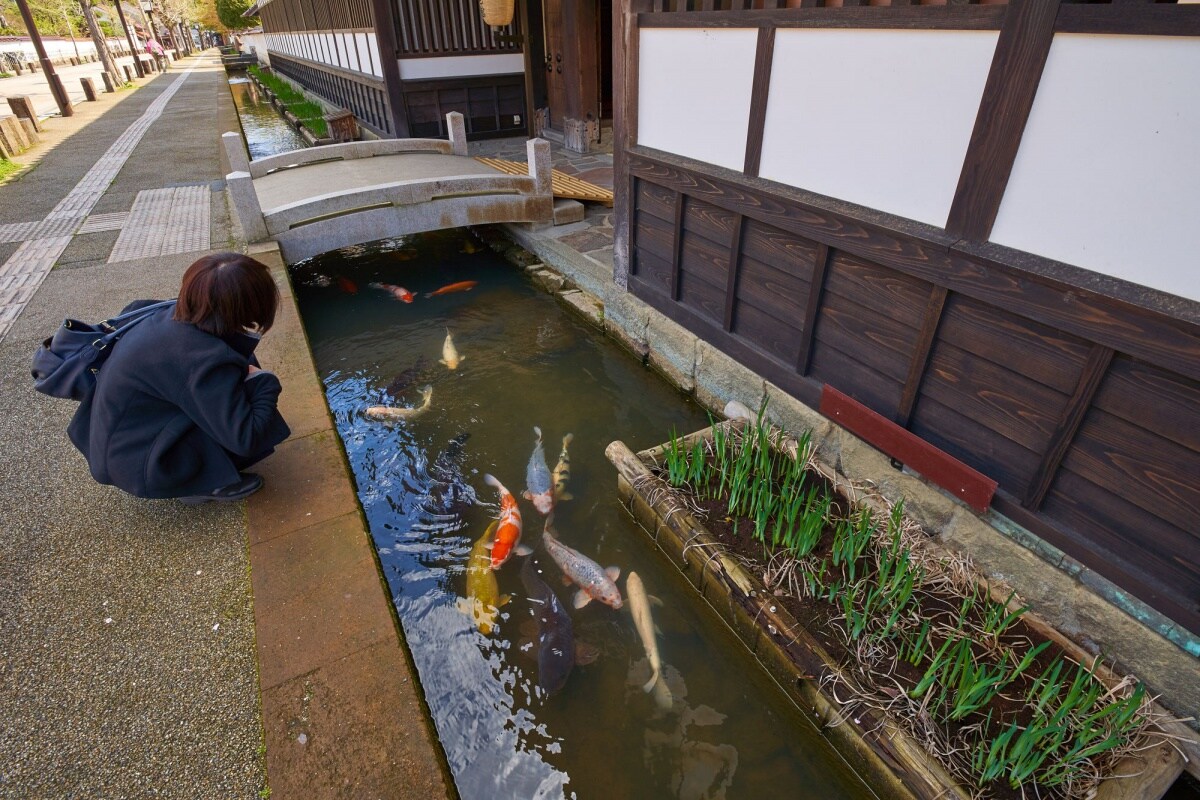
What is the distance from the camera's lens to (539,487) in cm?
441

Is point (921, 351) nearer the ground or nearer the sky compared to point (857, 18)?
nearer the ground

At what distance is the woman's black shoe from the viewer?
3.53m

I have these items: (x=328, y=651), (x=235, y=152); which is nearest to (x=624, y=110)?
(x=328, y=651)

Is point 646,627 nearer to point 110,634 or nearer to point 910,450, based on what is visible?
point 910,450

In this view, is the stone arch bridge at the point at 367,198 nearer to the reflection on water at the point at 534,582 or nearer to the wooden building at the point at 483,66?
the reflection on water at the point at 534,582

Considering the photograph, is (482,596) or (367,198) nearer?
(482,596)

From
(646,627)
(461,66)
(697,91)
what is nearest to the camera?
(646,627)

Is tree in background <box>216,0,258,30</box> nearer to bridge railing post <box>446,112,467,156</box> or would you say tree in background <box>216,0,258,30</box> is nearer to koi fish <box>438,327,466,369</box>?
bridge railing post <box>446,112,467,156</box>

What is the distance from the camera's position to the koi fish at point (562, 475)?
450 cm

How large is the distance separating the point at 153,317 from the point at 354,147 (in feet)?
25.0

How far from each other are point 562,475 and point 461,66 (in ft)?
34.7

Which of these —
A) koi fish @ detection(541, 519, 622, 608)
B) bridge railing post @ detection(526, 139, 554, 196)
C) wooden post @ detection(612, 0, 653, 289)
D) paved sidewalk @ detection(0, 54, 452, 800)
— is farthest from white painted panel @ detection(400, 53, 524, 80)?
koi fish @ detection(541, 519, 622, 608)

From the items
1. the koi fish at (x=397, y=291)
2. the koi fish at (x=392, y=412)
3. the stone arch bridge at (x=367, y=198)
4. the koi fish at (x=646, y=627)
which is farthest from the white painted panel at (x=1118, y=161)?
the koi fish at (x=397, y=291)

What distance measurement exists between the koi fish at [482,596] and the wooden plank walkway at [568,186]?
5942 millimetres
